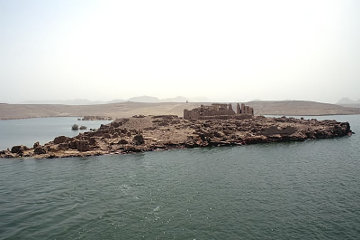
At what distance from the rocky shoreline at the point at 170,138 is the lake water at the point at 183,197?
13.0 ft

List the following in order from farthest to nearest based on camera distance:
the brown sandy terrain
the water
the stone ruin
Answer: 1. the brown sandy terrain
2. the stone ruin
3. the water

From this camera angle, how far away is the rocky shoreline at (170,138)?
40.9 metres

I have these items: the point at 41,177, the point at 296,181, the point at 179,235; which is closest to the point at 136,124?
Result: the point at 41,177

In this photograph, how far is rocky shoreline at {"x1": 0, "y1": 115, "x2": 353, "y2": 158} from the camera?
40.9 m

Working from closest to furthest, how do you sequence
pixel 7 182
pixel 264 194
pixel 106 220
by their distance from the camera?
1. pixel 106 220
2. pixel 264 194
3. pixel 7 182

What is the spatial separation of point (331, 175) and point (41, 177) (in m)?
28.0

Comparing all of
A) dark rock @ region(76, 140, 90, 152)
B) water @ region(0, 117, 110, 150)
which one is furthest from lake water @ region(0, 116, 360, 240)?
water @ region(0, 117, 110, 150)

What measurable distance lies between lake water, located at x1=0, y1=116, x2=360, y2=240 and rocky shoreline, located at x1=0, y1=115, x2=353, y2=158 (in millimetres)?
3959

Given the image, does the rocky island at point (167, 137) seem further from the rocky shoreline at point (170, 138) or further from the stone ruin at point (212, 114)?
the stone ruin at point (212, 114)

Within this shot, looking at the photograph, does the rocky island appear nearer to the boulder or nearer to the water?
the boulder

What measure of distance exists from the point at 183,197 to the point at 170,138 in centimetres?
2522

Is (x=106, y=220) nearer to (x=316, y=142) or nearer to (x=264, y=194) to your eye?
(x=264, y=194)

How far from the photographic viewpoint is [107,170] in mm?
31297

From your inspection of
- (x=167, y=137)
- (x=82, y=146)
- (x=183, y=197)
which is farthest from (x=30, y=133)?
(x=183, y=197)
